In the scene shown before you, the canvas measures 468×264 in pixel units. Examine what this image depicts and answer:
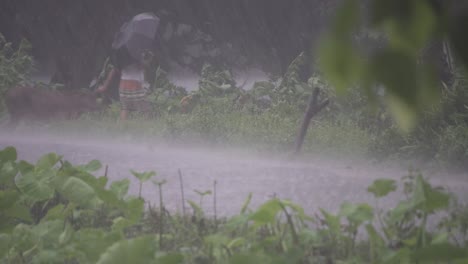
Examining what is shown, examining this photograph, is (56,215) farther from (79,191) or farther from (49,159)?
(49,159)

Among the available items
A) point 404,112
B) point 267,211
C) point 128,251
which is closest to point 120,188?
point 267,211

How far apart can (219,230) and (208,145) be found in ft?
1.27

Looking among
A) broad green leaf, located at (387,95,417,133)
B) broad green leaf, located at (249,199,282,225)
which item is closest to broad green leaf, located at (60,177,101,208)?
broad green leaf, located at (249,199,282,225)

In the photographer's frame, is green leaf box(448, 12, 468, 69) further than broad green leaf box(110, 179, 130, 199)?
No

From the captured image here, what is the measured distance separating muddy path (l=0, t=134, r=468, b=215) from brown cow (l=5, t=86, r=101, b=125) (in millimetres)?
279

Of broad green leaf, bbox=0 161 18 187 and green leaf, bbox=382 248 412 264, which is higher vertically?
broad green leaf, bbox=0 161 18 187

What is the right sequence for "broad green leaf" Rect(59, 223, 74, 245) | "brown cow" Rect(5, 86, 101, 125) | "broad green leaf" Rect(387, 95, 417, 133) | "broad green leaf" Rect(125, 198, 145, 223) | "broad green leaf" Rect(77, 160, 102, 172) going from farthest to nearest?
"brown cow" Rect(5, 86, 101, 125), "broad green leaf" Rect(77, 160, 102, 172), "broad green leaf" Rect(125, 198, 145, 223), "broad green leaf" Rect(59, 223, 74, 245), "broad green leaf" Rect(387, 95, 417, 133)

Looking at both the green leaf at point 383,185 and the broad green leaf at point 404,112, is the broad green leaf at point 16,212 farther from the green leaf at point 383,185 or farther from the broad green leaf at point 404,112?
the broad green leaf at point 404,112

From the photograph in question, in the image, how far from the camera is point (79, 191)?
155 centimetres

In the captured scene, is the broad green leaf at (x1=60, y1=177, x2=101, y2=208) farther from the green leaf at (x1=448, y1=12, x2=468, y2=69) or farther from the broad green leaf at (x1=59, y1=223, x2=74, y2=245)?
the green leaf at (x1=448, y1=12, x2=468, y2=69)

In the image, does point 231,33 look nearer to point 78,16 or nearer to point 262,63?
point 262,63

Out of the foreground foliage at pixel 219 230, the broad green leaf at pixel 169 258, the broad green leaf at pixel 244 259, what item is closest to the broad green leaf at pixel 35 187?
the foreground foliage at pixel 219 230

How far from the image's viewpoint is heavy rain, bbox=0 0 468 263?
4.19 ft

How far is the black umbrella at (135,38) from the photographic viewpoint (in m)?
2.05
